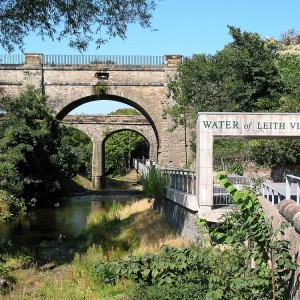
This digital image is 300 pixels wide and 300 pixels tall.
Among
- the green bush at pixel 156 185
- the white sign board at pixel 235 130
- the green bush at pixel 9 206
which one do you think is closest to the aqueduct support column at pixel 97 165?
the green bush at pixel 9 206

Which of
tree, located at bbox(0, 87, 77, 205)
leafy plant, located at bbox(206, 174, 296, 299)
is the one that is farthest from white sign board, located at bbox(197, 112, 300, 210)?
tree, located at bbox(0, 87, 77, 205)

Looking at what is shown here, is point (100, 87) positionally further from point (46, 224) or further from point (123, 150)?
point (123, 150)

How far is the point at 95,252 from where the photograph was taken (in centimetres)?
1357

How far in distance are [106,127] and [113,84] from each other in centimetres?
1698

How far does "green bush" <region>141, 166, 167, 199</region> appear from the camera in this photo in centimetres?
1875

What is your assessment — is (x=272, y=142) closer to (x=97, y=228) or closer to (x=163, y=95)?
(x=97, y=228)

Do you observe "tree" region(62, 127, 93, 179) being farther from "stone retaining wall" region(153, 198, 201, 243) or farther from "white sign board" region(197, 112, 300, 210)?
"white sign board" region(197, 112, 300, 210)

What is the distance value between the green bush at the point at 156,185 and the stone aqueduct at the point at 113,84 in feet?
42.1

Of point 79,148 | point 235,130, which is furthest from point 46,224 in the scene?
point 235,130

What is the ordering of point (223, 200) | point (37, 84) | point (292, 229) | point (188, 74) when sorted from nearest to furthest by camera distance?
point (292, 229)
point (223, 200)
point (188, 74)
point (37, 84)

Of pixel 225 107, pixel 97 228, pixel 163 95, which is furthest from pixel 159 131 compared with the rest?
pixel 97 228

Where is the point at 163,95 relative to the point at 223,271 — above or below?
above

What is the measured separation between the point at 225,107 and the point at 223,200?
41.9 ft

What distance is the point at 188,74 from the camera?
28.4m
